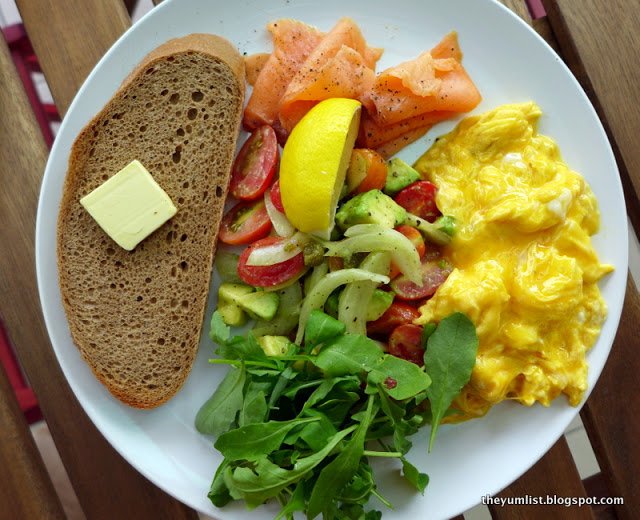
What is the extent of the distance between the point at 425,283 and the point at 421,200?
10.5 inches

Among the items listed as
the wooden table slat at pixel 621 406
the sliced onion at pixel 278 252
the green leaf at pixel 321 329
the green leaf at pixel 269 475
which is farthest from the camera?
the wooden table slat at pixel 621 406

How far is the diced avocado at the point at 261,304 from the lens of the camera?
6.08 ft

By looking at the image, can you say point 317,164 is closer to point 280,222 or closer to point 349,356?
point 280,222

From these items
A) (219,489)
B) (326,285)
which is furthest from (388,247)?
(219,489)

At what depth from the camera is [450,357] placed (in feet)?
5.68

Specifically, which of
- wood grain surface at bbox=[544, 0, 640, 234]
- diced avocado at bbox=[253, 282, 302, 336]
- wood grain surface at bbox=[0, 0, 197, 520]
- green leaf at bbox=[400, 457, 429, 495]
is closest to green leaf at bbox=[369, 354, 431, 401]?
green leaf at bbox=[400, 457, 429, 495]

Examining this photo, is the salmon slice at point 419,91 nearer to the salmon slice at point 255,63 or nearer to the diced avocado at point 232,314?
the salmon slice at point 255,63

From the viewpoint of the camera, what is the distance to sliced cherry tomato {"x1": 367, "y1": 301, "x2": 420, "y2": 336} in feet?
6.17

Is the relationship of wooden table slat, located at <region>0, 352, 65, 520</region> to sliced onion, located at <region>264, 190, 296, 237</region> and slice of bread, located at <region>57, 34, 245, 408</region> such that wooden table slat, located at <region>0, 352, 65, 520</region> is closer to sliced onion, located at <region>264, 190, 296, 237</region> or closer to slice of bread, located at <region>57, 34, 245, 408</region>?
slice of bread, located at <region>57, 34, 245, 408</region>

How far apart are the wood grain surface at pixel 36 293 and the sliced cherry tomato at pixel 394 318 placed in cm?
101

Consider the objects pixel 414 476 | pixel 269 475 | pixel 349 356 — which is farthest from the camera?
pixel 414 476

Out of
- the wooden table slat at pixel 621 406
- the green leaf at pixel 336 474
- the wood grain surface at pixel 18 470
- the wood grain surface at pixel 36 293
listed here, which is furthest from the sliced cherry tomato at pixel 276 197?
the wooden table slat at pixel 621 406

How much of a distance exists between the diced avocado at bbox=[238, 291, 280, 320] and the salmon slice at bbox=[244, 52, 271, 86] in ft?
2.38

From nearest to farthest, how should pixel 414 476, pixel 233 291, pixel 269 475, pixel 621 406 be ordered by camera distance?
pixel 269 475 < pixel 414 476 < pixel 233 291 < pixel 621 406
